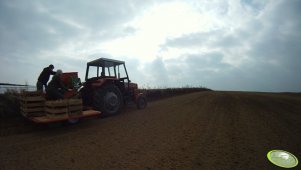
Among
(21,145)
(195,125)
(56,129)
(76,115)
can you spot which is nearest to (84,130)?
(76,115)

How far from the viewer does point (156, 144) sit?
15.3ft

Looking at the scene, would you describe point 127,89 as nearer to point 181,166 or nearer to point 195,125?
point 195,125

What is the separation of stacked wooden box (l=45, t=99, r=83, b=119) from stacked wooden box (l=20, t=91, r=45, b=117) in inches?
13.8

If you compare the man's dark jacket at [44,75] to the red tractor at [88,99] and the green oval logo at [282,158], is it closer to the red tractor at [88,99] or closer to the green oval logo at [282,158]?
the red tractor at [88,99]

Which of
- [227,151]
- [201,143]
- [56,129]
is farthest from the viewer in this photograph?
[56,129]

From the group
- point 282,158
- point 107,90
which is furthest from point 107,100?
point 282,158


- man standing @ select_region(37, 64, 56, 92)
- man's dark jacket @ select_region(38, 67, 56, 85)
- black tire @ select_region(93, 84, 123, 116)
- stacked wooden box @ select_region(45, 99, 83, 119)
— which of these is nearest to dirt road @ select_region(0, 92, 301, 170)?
stacked wooden box @ select_region(45, 99, 83, 119)

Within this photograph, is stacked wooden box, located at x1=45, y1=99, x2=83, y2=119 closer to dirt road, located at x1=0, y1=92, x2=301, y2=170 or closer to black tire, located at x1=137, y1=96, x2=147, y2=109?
dirt road, located at x1=0, y1=92, x2=301, y2=170

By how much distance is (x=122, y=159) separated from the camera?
12.8 feet

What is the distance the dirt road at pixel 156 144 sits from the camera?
3742 millimetres

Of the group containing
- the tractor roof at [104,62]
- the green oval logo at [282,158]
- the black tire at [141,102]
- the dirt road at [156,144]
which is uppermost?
the tractor roof at [104,62]

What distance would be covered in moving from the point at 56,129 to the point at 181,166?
4.61 metres

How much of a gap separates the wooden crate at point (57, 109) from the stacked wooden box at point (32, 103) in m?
0.40

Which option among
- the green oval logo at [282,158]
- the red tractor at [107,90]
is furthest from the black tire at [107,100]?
the green oval logo at [282,158]
